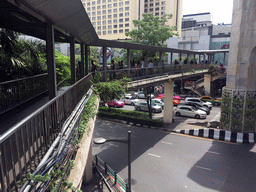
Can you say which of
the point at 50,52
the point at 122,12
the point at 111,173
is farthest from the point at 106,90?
the point at 122,12

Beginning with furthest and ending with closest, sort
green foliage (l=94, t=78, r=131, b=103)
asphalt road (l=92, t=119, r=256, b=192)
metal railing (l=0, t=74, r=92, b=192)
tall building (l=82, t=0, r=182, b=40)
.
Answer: tall building (l=82, t=0, r=182, b=40), asphalt road (l=92, t=119, r=256, b=192), green foliage (l=94, t=78, r=131, b=103), metal railing (l=0, t=74, r=92, b=192)

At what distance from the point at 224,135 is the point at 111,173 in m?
11.0

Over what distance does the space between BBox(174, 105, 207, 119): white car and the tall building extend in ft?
197

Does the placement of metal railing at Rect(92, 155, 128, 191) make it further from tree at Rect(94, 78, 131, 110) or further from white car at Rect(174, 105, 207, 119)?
white car at Rect(174, 105, 207, 119)

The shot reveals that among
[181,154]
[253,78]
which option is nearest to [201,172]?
[181,154]

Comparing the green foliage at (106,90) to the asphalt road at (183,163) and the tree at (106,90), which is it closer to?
the tree at (106,90)

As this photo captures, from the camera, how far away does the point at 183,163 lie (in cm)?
1377

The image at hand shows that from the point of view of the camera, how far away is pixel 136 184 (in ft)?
37.8

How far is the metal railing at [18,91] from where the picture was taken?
5.95 meters

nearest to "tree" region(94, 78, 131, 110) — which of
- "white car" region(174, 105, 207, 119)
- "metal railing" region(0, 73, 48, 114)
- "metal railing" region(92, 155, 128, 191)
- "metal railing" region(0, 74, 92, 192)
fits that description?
"metal railing" region(0, 73, 48, 114)

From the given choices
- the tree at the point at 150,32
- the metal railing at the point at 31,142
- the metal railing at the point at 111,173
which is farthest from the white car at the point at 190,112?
the metal railing at the point at 31,142

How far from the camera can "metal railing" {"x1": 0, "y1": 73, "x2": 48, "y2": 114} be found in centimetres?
595

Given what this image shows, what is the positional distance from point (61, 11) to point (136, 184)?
10185 millimetres

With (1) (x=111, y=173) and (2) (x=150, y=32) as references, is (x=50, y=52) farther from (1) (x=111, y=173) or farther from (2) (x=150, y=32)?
(2) (x=150, y=32)
